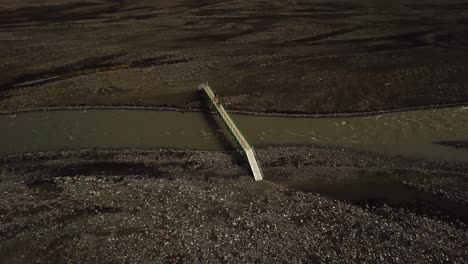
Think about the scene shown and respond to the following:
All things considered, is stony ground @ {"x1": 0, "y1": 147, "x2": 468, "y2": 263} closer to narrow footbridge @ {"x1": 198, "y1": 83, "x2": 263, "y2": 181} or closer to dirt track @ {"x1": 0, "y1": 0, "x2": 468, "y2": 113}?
narrow footbridge @ {"x1": 198, "y1": 83, "x2": 263, "y2": 181}

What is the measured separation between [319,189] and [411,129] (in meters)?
9.32

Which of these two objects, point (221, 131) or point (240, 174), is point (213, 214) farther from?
point (221, 131)

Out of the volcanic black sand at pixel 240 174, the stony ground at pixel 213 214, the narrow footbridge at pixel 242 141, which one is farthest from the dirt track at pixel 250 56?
the stony ground at pixel 213 214

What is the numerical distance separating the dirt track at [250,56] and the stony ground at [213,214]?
803 centimetres

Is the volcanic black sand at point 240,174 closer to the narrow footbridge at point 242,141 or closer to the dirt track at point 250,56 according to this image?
the dirt track at point 250,56

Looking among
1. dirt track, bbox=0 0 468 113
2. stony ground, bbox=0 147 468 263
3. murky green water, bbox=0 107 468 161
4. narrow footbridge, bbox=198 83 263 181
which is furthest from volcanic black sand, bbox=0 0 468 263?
murky green water, bbox=0 107 468 161

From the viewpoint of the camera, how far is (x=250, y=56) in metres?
38.9

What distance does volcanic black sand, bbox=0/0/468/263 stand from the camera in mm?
16000

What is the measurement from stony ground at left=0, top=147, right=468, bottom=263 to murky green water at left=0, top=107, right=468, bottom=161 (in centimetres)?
152

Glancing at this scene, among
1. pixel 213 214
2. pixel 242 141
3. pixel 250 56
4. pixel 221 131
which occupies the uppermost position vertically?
pixel 250 56

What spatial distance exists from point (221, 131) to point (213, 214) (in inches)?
337

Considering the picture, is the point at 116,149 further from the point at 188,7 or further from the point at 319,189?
the point at 188,7

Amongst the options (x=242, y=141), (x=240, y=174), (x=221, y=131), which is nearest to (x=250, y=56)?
(x=221, y=131)

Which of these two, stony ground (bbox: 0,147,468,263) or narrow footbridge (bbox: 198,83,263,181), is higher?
narrow footbridge (bbox: 198,83,263,181)
